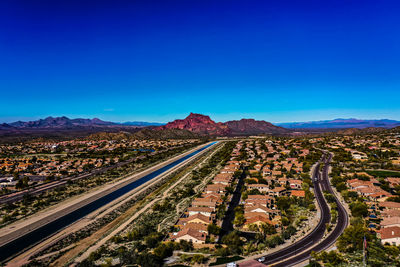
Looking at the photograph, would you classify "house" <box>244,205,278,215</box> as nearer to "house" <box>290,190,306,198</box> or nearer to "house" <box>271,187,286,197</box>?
"house" <box>290,190,306,198</box>

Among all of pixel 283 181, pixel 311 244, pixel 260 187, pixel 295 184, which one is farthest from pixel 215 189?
pixel 311 244

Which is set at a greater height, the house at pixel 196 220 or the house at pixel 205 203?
the house at pixel 205 203

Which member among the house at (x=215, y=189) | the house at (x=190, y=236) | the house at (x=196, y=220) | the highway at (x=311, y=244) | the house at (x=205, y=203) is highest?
the house at (x=215, y=189)

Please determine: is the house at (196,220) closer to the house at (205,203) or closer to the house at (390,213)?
the house at (205,203)

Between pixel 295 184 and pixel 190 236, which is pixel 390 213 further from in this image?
pixel 190 236

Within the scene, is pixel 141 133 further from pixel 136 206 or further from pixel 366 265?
pixel 366 265

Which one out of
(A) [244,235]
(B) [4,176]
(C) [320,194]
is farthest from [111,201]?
(B) [4,176]

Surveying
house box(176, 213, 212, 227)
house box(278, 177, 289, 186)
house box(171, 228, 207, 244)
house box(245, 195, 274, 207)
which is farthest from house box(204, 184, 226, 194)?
house box(171, 228, 207, 244)

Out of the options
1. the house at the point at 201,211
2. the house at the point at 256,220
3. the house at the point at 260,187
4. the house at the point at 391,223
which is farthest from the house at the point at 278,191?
the house at the point at 391,223
